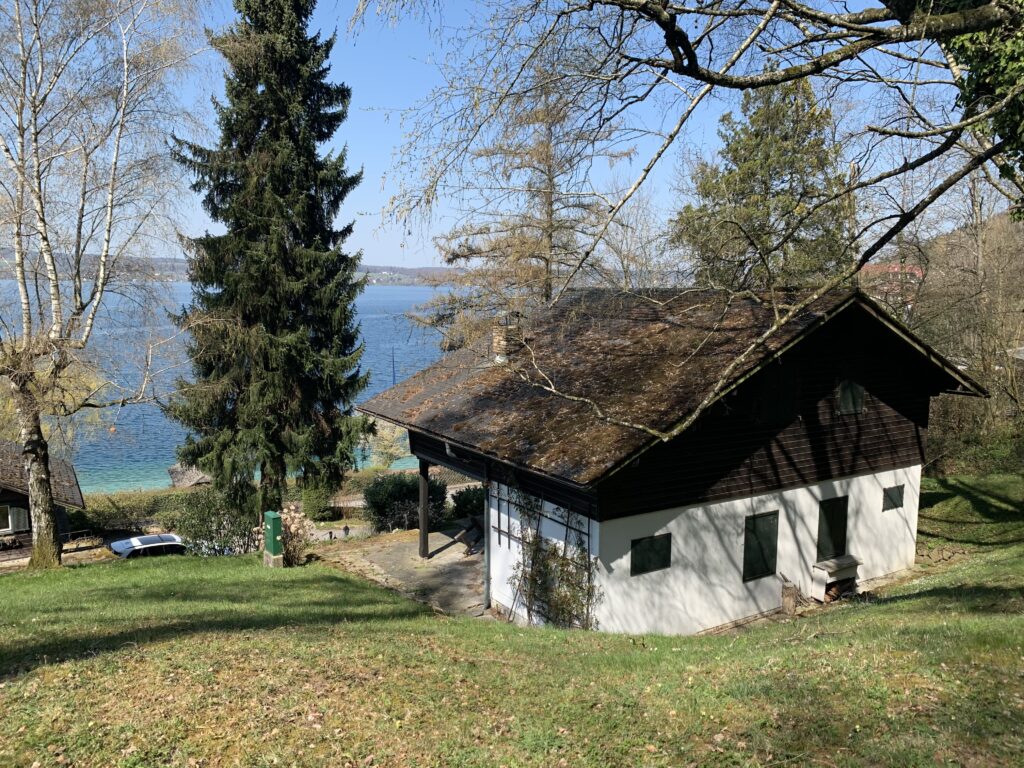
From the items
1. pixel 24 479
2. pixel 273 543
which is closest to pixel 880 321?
pixel 273 543

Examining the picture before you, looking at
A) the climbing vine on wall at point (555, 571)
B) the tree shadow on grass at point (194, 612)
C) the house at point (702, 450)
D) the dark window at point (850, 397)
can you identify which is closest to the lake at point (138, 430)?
the tree shadow on grass at point (194, 612)

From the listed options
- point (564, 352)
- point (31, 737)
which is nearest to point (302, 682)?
point (31, 737)

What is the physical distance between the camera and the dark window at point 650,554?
11.9 metres

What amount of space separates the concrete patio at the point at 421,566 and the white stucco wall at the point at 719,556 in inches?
128

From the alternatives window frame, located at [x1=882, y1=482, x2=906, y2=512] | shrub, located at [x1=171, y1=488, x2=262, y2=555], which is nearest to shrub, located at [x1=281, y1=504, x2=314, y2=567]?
shrub, located at [x1=171, y1=488, x2=262, y2=555]

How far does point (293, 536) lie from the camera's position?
17.2 meters

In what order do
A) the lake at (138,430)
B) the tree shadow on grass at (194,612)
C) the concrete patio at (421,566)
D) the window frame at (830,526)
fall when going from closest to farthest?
the tree shadow on grass at (194,612), the window frame at (830,526), the concrete patio at (421,566), the lake at (138,430)

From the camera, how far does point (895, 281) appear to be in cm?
2431

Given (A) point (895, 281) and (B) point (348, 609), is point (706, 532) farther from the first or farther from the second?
(A) point (895, 281)

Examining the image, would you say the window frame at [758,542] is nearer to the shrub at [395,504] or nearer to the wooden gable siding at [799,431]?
the wooden gable siding at [799,431]

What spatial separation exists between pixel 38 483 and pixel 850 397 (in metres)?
17.6

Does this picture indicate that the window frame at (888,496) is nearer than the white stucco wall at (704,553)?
No

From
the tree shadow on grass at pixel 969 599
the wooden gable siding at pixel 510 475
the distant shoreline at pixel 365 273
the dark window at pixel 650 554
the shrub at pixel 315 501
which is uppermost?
the distant shoreline at pixel 365 273

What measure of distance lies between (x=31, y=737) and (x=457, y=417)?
989 cm
